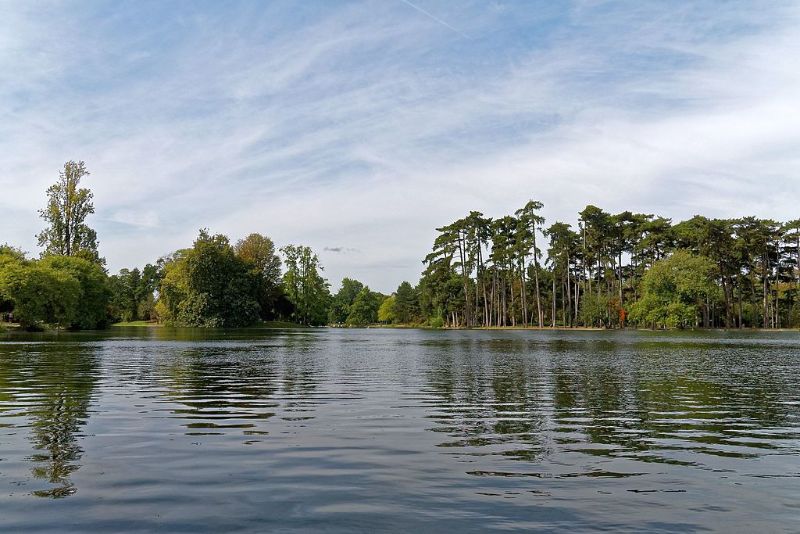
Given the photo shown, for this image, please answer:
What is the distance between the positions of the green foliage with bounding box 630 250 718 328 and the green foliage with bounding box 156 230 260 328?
7429 centimetres

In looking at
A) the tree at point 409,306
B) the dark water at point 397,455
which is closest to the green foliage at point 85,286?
the dark water at point 397,455

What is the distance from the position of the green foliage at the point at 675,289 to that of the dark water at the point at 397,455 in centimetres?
7990

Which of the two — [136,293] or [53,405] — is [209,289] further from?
[53,405]

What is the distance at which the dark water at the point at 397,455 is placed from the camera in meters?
7.41

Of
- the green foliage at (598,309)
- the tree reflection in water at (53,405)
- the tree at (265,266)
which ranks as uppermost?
the tree at (265,266)

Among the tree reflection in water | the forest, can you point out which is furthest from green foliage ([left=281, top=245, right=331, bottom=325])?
the tree reflection in water

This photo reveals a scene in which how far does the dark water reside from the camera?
292 inches

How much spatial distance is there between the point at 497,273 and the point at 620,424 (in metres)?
127

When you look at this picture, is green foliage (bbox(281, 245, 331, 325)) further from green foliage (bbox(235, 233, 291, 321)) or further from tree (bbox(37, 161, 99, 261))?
tree (bbox(37, 161, 99, 261))

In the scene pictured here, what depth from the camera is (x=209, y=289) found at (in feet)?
394

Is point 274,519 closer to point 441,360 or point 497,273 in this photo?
point 441,360

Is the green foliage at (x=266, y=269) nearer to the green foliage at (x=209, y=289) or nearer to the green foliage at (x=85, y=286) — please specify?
the green foliage at (x=209, y=289)

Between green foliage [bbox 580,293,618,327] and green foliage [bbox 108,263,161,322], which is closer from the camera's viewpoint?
green foliage [bbox 580,293,618,327]

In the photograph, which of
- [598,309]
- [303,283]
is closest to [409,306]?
[303,283]
